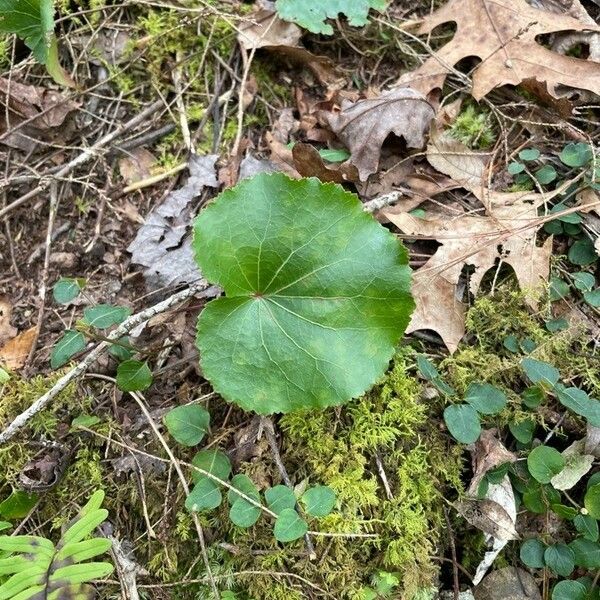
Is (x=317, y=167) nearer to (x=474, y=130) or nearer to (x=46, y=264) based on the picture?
(x=474, y=130)

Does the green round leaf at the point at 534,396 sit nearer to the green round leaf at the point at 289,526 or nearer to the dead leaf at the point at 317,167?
the green round leaf at the point at 289,526

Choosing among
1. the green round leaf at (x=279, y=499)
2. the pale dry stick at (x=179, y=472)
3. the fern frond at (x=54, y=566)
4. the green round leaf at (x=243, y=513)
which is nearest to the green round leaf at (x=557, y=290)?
the green round leaf at (x=279, y=499)

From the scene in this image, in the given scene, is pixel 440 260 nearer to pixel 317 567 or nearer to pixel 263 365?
pixel 263 365

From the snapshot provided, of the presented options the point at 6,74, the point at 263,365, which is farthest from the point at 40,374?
the point at 6,74

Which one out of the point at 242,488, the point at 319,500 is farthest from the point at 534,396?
the point at 242,488

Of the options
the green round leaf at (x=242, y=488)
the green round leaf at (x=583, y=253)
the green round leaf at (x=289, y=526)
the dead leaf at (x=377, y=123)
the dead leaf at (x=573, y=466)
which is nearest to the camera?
the green round leaf at (x=289, y=526)

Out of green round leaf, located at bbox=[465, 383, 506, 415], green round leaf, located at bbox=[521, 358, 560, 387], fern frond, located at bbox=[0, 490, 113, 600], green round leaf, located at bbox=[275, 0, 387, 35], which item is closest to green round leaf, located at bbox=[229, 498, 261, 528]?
fern frond, located at bbox=[0, 490, 113, 600]

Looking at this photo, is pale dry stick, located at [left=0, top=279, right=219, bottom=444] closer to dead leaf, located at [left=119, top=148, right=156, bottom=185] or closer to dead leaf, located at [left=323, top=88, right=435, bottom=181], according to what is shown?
dead leaf, located at [left=119, top=148, right=156, bottom=185]
